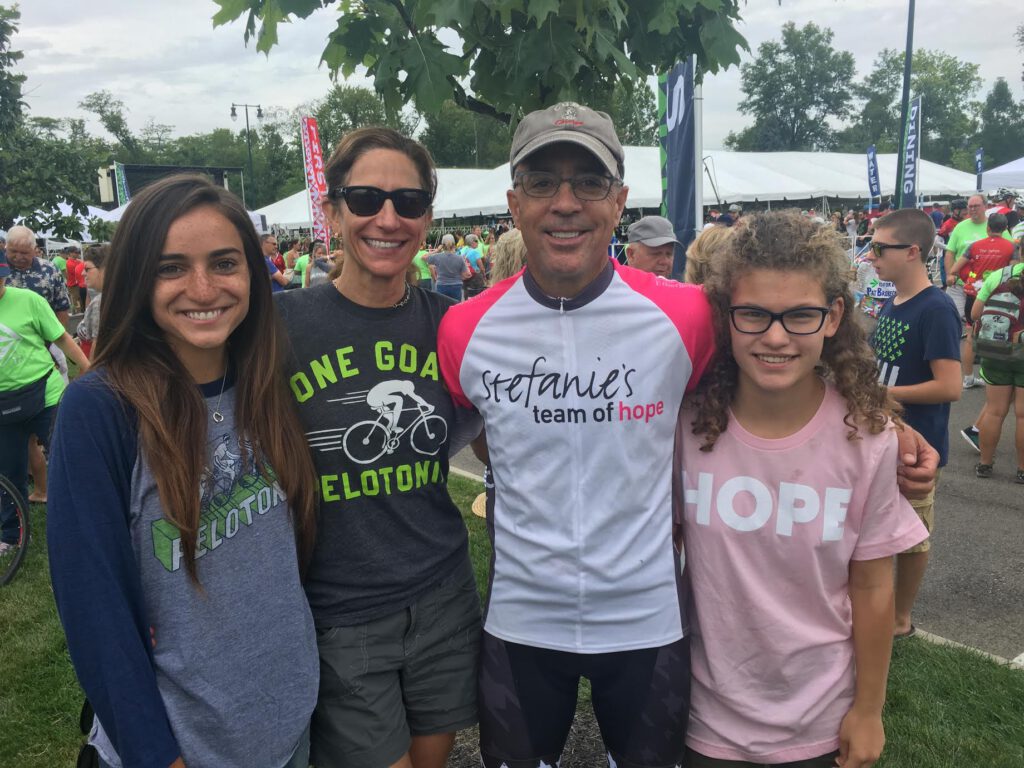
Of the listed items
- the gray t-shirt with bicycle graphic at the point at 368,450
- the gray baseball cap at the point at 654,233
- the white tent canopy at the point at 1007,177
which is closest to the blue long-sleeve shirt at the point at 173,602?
the gray t-shirt with bicycle graphic at the point at 368,450

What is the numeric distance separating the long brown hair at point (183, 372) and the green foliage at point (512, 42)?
56 centimetres

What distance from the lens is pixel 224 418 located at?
174 centimetres

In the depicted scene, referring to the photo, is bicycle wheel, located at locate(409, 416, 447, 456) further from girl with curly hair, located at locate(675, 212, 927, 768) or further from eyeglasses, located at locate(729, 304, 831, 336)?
eyeglasses, located at locate(729, 304, 831, 336)

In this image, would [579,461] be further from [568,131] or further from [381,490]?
[568,131]

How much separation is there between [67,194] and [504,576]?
9168 millimetres

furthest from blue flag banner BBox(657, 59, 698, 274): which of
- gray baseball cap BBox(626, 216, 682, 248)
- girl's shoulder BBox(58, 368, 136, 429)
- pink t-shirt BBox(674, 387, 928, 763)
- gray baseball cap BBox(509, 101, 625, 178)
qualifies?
girl's shoulder BBox(58, 368, 136, 429)

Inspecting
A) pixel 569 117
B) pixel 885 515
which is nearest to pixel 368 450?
pixel 569 117

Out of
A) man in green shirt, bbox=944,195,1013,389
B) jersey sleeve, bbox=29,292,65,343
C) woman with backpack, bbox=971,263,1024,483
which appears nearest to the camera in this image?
jersey sleeve, bbox=29,292,65,343

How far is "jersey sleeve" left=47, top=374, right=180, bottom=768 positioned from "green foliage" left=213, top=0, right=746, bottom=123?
1.08m

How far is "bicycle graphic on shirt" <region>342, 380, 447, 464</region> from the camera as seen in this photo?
1961mm

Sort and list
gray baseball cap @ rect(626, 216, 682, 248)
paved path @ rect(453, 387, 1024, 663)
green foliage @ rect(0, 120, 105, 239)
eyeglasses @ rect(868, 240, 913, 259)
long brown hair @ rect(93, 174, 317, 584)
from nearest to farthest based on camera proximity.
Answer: long brown hair @ rect(93, 174, 317, 584) → paved path @ rect(453, 387, 1024, 663) → eyeglasses @ rect(868, 240, 913, 259) → gray baseball cap @ rect(626, 216, 682, 248) → green foliage @ rect(0, 120, 105, 239)

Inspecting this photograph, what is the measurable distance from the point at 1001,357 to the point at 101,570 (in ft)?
22.8

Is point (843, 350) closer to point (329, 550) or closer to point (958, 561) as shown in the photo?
point (329, 550)

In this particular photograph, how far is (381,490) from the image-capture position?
6.51 feet
